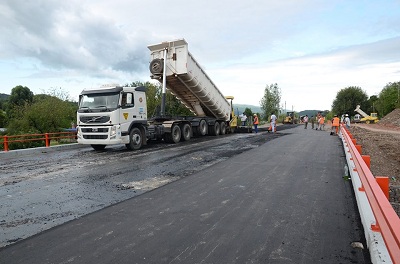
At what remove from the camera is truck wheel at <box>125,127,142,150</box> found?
12.6 m

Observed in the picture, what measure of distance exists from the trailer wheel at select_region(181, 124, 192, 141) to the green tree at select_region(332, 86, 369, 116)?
235 feet

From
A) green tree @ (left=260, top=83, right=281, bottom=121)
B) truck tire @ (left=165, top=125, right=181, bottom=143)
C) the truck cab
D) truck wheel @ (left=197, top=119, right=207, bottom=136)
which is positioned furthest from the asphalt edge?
green tree @ (left=260, top=83, right=281, bottom=121)

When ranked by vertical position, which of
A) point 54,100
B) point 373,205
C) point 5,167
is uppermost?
point 54,100

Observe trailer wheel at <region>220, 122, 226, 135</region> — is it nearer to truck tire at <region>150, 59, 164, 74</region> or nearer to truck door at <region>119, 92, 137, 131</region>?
truck tire at <region>150, 59, 164, 74</region>

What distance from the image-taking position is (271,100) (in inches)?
2288

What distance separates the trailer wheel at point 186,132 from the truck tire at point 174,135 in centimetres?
49

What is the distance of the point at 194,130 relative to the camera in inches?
704

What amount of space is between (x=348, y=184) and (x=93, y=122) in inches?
367

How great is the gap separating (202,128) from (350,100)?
237 ft

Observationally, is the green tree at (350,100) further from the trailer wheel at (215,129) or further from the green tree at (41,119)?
the green tree at (41,119)

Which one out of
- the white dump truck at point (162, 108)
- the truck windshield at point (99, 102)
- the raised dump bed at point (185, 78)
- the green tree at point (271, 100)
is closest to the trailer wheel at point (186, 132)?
the white dump truck at point (162, 108)

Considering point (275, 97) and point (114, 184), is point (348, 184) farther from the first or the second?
point (275, 97)

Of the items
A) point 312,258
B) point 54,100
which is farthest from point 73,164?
point 54,100

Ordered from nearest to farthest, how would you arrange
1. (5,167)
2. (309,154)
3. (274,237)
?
(274,237) < (5,167) < (309,154)
